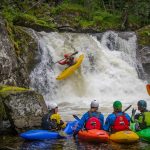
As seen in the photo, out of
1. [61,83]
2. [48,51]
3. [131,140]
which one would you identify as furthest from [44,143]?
[48,51]

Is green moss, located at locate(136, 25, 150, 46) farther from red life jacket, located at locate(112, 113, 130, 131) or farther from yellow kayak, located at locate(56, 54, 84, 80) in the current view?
red life jacket, located at locate(112, 113, 130, 131)

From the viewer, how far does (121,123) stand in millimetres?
7973

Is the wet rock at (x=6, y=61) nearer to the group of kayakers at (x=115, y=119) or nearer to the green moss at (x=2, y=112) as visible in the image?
the green moss at (x=2, y=112)

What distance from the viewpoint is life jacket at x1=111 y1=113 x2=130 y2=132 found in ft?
26.1

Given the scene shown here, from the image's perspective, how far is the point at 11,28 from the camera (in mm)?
14922

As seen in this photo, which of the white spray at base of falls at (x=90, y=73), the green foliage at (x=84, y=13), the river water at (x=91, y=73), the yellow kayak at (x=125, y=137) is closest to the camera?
the yellow kayak at (x=125, y=137)

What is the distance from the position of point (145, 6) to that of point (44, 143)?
1541cm

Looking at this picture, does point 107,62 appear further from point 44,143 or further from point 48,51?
point 44,143

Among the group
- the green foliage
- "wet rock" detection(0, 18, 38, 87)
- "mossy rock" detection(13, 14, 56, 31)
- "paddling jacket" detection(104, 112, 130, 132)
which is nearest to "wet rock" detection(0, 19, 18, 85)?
"wet rock" detection(0, 18, 38, 87)

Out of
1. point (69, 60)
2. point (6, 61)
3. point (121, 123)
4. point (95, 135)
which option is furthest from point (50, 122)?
point (69, 60)

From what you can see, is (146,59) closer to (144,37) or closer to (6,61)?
(144,37)

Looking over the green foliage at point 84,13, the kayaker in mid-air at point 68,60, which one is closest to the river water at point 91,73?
the kayaker in mid-air at point 68,60

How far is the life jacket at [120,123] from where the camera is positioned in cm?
795

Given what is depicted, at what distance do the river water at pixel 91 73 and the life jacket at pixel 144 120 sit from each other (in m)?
3.67
